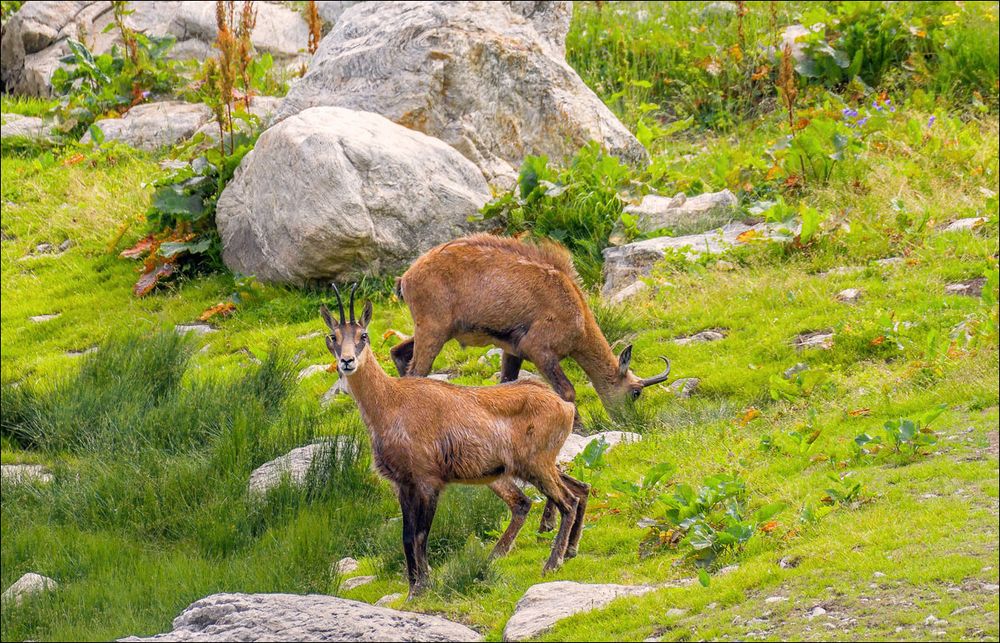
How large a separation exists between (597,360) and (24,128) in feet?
Answer: 47.0

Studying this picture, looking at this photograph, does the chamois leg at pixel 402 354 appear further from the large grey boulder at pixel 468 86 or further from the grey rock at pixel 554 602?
Result: the large grey boulder at pixel 468 86

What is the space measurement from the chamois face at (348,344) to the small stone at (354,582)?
1678 mm

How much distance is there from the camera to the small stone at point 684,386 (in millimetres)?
11758

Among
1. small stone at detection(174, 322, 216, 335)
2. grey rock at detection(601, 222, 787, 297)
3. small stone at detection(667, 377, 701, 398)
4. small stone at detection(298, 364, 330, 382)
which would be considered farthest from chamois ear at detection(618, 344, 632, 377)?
small stone at detection(174, 322, 216, 335)

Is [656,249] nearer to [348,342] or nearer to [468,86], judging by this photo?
[468,86]

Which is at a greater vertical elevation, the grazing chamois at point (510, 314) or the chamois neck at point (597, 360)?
the grazing chamois at point (510, 314)

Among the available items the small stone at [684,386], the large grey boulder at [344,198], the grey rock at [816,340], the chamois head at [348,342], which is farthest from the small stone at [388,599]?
the large grey boulder at [344,198]

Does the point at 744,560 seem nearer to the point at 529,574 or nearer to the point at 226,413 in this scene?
the point at 529,574

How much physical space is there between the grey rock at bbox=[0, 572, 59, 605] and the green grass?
164 millimetres

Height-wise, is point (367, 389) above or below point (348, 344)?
below

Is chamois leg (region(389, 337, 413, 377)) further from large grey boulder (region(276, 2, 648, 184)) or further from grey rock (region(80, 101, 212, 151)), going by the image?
grey rock (region(80, 101, 212, 151))

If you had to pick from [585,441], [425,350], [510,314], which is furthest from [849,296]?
[425,350]

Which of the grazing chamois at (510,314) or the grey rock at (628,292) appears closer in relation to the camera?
the grazing chamois at (510,314)

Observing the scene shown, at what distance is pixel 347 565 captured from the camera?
9.85 metres
